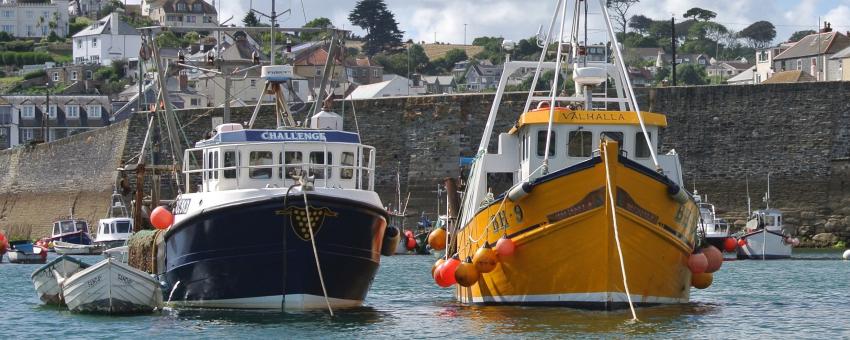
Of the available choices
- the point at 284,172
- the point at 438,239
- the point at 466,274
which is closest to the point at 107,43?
the point at 438,239

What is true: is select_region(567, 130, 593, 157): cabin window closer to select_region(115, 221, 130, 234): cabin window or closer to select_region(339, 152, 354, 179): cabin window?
select_region(339, 152, 354, 179): cabin window

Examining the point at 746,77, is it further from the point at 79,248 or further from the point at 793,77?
the point at 79,248

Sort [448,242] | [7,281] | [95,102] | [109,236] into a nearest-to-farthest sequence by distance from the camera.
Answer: [448,242]
[7,281]
[109,236]
[95,102]

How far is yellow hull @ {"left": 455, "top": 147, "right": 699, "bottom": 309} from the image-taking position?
Result: 23.3m

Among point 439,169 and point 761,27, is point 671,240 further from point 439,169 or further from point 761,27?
point 761,27

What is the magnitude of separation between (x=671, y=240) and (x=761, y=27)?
14031cm

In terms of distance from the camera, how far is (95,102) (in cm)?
9194

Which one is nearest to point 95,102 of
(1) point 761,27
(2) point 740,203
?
(2) point 740,203

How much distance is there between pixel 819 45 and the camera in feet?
263

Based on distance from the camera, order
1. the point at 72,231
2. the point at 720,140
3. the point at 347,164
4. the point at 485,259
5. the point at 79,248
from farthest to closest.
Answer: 1. the point at 72,231
2. the point at 720,140
3. the point at 79,248
4. the point at 347,164
5. the point at 485,259

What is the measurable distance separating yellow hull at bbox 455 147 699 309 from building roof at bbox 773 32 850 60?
185ft

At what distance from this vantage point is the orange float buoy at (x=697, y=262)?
24828 mm

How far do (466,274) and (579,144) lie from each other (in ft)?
8.42

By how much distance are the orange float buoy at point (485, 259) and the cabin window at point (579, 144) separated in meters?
2.02
